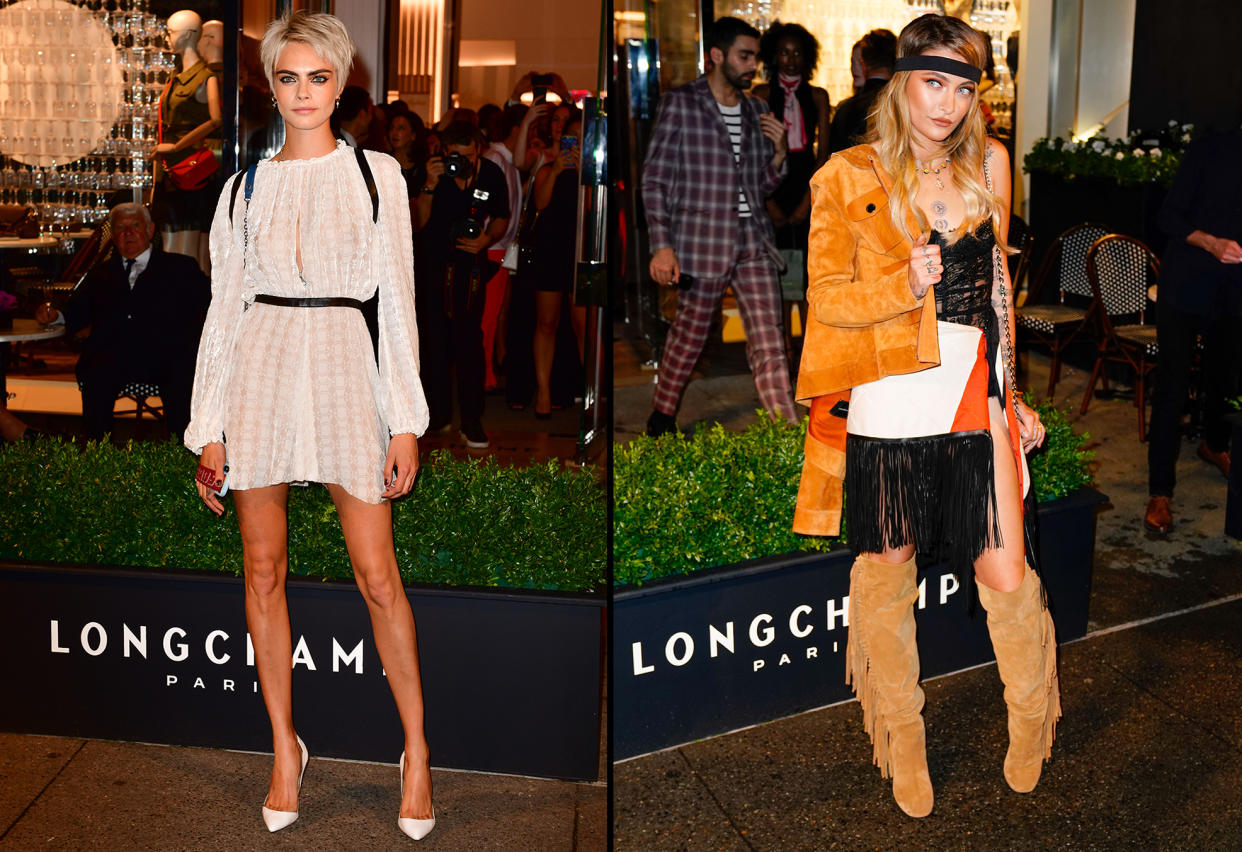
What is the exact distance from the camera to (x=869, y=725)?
3436 mm

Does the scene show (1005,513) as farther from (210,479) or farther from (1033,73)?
(1033,73)

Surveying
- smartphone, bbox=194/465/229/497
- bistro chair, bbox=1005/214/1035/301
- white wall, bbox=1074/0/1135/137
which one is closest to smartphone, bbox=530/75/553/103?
smartphone, bbox=194/465/229/497

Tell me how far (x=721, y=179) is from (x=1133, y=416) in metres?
3.26

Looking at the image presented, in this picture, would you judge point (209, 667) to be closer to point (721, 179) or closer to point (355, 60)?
point (355, 60)

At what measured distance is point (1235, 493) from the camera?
5148 millimetres

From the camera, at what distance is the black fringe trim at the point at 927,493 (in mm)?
3123

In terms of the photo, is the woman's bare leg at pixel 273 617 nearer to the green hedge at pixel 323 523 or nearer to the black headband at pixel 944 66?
the green hedge at pixel 323 523

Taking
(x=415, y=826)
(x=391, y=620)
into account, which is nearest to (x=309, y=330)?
(x=391, y=620)

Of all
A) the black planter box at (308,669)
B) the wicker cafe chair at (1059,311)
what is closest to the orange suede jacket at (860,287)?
the black planter box at (308,669)

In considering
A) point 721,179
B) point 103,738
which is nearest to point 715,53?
point 721,179

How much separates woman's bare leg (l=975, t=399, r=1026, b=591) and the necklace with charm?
451mm

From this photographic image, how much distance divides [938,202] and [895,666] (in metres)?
1.14

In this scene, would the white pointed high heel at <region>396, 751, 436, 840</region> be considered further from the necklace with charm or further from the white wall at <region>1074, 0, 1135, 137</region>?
the white wall at <region>1074, 0, 1135, 137</region>

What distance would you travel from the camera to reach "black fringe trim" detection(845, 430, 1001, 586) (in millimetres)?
3123
